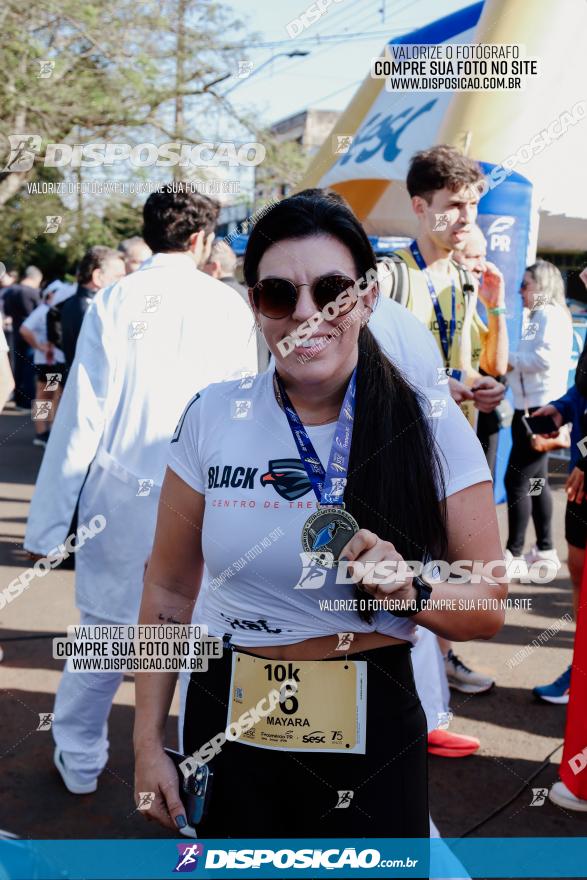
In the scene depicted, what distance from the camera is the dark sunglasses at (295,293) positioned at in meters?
1.69

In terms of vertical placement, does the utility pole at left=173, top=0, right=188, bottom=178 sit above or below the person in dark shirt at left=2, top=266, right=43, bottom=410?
above

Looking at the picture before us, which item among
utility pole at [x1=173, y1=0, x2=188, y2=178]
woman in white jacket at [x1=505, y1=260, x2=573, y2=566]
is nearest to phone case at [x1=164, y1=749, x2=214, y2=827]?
woman in white jacket at [x1=505, y1=260, x2=573, y2=566]

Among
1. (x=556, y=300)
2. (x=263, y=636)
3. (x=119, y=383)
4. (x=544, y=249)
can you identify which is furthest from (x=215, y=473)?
(x=544, y=249)

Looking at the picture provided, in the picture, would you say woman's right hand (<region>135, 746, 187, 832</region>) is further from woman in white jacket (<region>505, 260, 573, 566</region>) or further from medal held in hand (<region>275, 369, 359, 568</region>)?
woman in white jacket (<region>505, 260, 573, 566</region>)

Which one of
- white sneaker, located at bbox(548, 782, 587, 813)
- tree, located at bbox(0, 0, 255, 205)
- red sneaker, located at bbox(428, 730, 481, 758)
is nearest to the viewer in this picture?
white sneaker, located at bbox(548, 782, 587, 813)

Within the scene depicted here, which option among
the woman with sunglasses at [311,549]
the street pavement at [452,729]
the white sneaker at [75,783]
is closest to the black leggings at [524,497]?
the street pavement at [452,729]

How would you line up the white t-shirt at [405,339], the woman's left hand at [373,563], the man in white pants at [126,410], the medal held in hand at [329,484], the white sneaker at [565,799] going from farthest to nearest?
the white sneaker at [565,799] < the man in white pants at [126,410] < the white t-shirt at [405,339] < the medal held in hand at [329,484] < the woman's left hand at [373,563]

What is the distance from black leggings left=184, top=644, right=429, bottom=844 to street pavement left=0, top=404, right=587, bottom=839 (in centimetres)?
156

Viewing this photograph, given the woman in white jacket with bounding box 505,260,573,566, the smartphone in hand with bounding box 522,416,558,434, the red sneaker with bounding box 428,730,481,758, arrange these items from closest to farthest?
the red sneaker with bounding box 428,730,481,758
the smartphone in hand with bounding box 522,416,558,434
the woman in white jacket with bounding box 505,260,573,566

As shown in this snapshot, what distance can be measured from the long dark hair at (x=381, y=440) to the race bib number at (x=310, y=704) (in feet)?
0.46

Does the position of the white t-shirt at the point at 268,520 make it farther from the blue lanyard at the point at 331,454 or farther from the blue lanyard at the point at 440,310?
the blue lanyard at the point at 440,310

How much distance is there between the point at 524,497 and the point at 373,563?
4879 mm

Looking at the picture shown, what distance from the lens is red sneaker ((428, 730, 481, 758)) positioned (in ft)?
12.1

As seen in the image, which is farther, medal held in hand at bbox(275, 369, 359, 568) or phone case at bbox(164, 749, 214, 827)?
phone case at bbox(164, 749, 214, 827)
